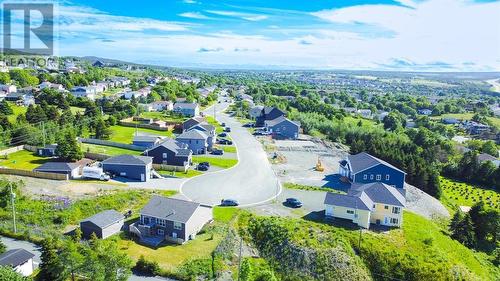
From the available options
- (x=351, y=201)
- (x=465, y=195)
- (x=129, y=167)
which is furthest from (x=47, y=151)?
(x=465, y=195)

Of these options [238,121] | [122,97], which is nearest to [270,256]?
[238,121]

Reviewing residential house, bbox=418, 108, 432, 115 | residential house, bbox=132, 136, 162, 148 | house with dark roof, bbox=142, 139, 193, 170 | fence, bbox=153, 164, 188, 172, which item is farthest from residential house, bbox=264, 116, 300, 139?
residential house, bbox=418, 108, 432, 115

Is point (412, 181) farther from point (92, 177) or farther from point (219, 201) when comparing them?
point (92, 177)

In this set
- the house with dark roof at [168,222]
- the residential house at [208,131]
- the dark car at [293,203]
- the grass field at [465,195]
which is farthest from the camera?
the residential house at [208,131]

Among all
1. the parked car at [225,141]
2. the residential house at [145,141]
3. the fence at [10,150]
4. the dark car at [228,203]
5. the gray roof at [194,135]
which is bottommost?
the dark car at [228,203]

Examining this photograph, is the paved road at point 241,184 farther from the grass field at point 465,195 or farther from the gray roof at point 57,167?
the grass field at point 465,195

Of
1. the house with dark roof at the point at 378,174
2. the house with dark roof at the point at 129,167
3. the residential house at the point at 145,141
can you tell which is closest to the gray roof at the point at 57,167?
the house with dark roof at the point at 129,167

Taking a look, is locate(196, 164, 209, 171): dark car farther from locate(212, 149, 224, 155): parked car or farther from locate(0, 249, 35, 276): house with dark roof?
locate(0, 249, 35, 276): house with dark roof
